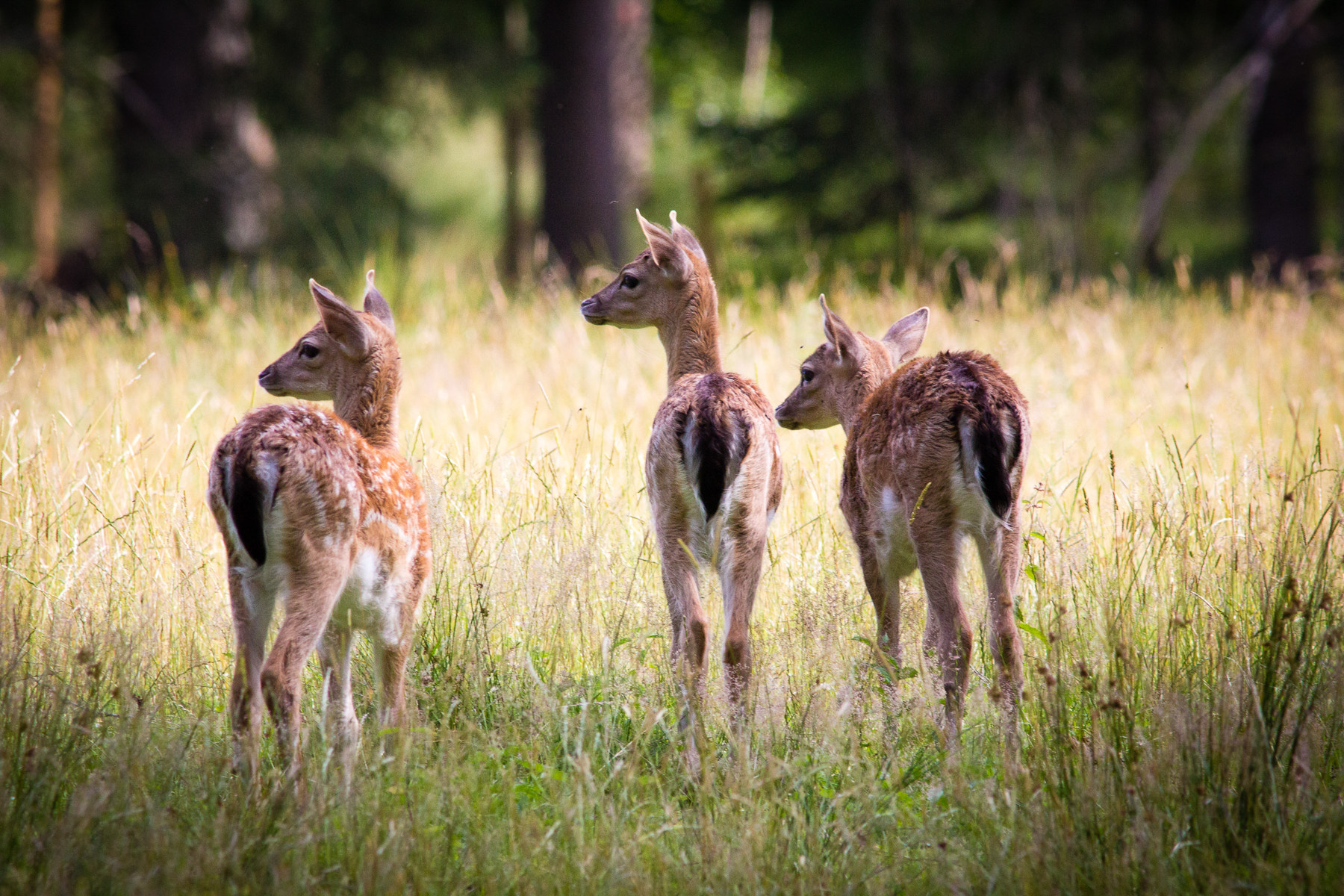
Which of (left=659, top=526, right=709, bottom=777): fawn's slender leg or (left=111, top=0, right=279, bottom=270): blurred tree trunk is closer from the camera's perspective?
(left=659, top=526, right=709, bottom=777): fawn's slender leg

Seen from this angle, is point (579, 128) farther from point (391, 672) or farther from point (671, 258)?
point (391, 672)

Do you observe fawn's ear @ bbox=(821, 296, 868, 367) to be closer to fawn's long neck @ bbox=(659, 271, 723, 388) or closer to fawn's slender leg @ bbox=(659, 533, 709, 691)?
fawn's long neck @ bbox=(659, 271, 723, 388)

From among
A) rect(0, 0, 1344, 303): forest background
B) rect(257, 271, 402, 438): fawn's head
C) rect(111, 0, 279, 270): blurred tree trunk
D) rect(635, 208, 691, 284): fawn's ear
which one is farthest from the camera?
rect(0, 0, 1344, 303): forest background

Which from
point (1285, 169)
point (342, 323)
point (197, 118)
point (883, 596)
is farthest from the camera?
point (1285, 169)

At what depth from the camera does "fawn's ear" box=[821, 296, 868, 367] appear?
4492 millimetres

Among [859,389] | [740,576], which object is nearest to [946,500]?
[740,576]

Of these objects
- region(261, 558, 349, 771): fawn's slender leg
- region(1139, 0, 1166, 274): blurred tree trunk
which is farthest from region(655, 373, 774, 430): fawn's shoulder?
region(1139, 0, 1166, 274): blurred tree trunk

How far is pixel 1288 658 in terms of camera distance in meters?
3.08

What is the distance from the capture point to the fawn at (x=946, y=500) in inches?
141

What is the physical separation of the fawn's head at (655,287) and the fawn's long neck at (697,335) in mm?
13

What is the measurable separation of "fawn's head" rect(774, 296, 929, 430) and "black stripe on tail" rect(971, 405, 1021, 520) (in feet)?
3.31

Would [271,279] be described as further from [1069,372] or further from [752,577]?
[752,577]

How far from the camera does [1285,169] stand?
14234 mm

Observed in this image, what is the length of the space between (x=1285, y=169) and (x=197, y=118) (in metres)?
12.6
